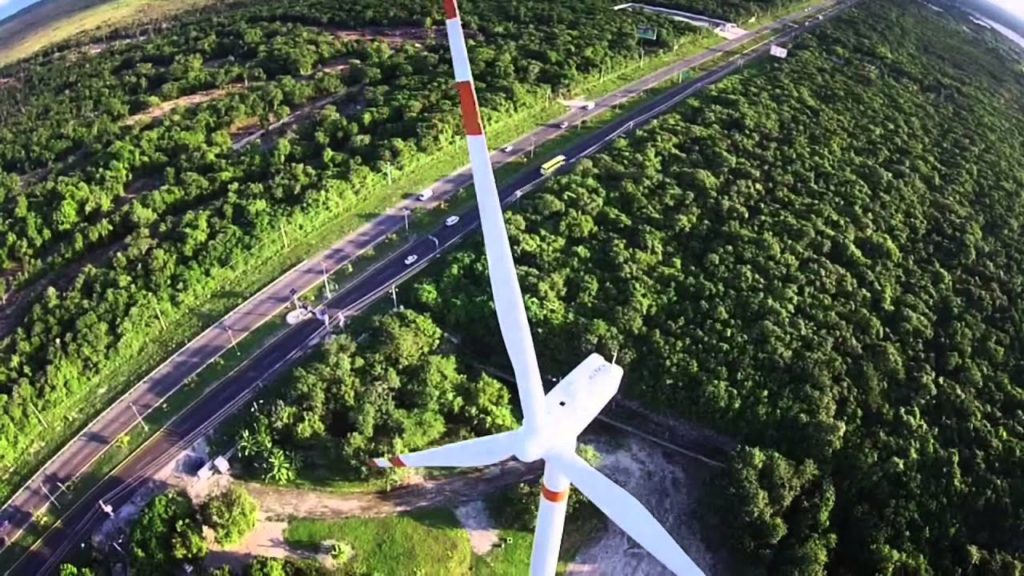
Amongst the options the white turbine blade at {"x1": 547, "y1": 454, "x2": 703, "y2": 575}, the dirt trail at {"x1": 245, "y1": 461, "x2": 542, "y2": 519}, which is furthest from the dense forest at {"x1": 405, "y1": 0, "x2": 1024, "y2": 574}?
the white turbine blade at {"x1": 547, "y1": 454, "x2": 703, "y2": 575}

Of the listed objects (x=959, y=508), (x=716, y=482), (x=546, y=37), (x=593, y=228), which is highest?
(x=546, y=37)

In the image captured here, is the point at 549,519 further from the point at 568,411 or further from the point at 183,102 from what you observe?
the point at 183,102

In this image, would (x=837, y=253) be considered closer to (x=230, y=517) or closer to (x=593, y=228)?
(x=593, y=228)

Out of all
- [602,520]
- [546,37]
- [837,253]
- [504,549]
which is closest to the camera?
[504,549]

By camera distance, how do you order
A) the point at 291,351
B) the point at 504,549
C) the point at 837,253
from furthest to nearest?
the point at 837,253 < the point at 291,351 < the point at 504,549

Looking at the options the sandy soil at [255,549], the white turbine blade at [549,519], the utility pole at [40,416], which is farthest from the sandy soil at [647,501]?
the utility pole at [40,416]

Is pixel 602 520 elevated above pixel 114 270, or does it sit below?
below

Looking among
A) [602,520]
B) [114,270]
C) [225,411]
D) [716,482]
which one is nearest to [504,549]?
[602,520]
